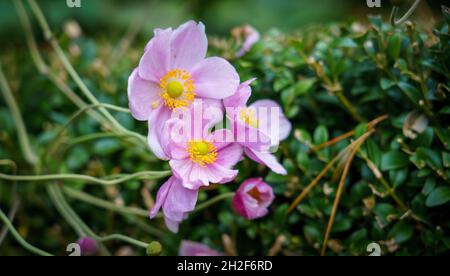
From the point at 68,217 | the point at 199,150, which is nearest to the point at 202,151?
the point at 199,150

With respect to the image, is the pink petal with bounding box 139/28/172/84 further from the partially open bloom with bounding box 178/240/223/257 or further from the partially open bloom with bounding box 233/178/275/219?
the partially open bloom with bounding box 178/240/223/257

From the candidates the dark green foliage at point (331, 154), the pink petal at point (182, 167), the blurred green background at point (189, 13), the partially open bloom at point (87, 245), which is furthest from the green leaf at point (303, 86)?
the blurred green background at point (189, 13)

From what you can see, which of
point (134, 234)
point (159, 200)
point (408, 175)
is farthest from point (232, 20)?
point (159, 200)

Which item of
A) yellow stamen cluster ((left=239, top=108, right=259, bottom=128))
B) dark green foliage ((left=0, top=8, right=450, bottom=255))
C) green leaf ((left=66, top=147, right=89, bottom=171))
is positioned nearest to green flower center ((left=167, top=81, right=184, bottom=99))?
yellow stamen cluster ((left=239, top=108, right=259, bottom=128))

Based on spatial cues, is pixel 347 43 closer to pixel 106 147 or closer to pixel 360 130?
pixel 360 130

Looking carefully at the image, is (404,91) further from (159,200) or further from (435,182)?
(159,200)

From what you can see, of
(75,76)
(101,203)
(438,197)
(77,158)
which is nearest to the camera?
(438,197)

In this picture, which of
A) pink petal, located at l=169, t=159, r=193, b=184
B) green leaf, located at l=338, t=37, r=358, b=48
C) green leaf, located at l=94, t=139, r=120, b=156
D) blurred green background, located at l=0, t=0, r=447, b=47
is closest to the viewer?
pink petal, located at l=169, t=159, r=193, b=184
